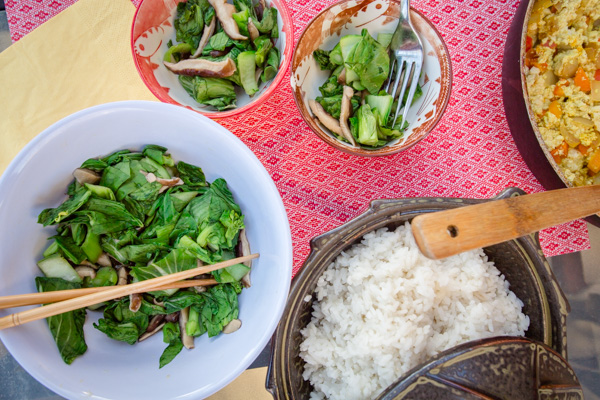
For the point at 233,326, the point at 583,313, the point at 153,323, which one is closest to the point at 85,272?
the point at 153,323

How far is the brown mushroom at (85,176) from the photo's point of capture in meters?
1.02

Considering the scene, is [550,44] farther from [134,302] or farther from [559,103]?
[134,302]

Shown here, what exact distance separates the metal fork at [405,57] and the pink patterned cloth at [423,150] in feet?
0.69

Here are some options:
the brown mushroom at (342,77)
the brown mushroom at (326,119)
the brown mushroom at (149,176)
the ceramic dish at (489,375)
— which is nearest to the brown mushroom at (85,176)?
the brown mushroom at (149,176)

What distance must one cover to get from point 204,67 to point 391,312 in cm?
78

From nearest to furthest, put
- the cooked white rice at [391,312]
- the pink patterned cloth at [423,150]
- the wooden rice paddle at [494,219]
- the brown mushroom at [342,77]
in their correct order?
the wooden rice paddle at [494,219], the cooked white rice at [391,312], the brown mushroom at [342,77], the pink patterned cloth at [423,150]

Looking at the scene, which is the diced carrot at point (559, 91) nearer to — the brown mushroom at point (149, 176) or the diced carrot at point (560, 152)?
the diced carrot at point (560, 152)

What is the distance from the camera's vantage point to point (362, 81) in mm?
1216

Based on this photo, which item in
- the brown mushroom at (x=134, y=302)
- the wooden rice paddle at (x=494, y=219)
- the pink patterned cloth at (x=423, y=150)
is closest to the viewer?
the wooden rice paddle at (x=494, y=219)

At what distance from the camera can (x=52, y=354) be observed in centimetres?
98

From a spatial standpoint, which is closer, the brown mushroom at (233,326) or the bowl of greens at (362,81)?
the brown mushroom at (233,326)

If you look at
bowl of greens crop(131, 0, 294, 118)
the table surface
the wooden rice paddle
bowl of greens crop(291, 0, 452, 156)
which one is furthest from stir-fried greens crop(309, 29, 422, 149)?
the table surface

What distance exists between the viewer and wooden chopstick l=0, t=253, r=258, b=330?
2.94 ft

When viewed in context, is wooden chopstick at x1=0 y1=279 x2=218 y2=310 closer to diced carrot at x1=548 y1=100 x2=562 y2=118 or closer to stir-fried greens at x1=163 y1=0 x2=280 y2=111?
stir-fried greens at x1=163 y1=0 x2=280 y2=111
